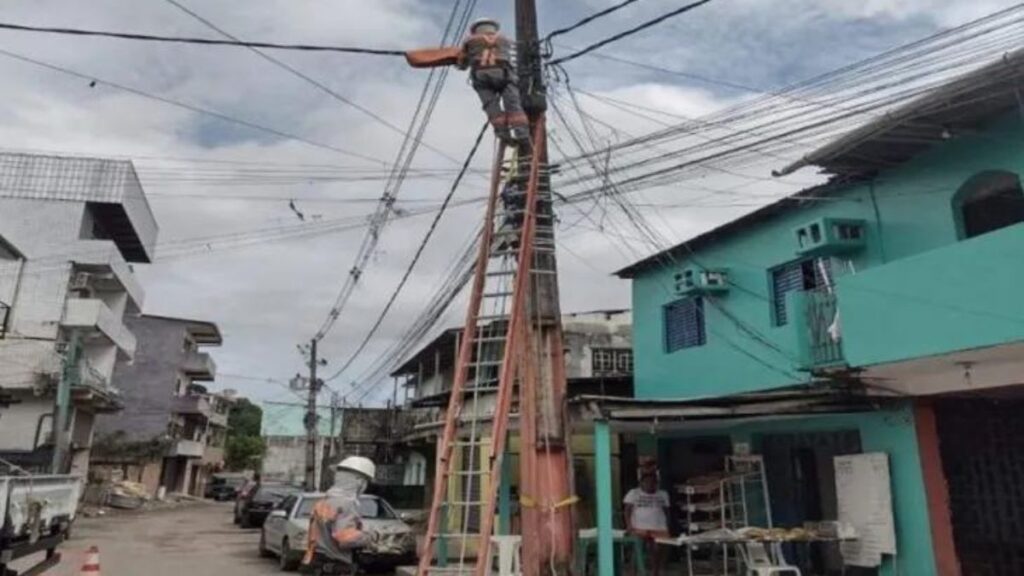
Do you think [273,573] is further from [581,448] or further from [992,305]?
[992,305]

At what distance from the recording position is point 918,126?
9.04 meters

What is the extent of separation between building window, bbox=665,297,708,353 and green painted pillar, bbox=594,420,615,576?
5.31 metres

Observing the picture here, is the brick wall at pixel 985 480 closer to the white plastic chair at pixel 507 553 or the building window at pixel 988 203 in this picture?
the building window at pixel 988 203

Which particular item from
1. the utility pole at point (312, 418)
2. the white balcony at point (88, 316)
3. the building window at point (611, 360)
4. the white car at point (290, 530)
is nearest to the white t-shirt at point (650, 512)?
the white car at point (290, 530)

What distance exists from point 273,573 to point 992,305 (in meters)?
11.7

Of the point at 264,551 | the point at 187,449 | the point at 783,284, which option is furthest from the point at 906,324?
the point at 187,449

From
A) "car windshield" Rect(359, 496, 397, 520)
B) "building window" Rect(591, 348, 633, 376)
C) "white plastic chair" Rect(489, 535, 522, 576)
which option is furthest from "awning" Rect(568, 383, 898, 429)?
"building window" Rect(591, 348, 633, 376)

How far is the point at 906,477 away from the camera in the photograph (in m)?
9.45

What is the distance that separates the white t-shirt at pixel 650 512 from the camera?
10.4 metres

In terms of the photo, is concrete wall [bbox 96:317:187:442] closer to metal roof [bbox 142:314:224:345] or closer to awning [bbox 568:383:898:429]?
metal roof [bbox 142:314:224:345]

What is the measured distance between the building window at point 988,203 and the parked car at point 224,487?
160ft

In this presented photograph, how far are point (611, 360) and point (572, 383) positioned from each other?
3752 millimetres

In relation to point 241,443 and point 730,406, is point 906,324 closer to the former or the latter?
point 730,406

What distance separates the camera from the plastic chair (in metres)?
9.08
